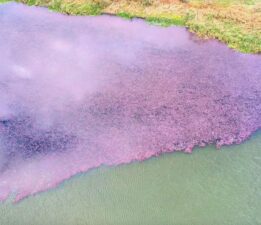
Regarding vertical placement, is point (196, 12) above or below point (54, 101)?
above

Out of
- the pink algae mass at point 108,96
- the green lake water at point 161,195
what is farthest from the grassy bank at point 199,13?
the green lake water at point 161,195

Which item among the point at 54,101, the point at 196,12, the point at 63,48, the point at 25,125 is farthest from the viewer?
the point at 196,12

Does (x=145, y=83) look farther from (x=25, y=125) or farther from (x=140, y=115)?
(x=25, y=125)

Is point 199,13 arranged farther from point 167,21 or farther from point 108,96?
point 108,96

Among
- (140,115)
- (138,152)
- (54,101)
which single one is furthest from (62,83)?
(138,152)

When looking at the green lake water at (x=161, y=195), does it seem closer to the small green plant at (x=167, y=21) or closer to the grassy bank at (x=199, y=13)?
the grassy bank at (x=199, y=13)

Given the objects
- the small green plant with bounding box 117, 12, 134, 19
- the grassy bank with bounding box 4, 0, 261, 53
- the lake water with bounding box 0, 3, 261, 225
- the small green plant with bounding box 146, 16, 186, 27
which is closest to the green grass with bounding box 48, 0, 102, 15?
the grassy bank with bounding box 4, 0, 261, 53
